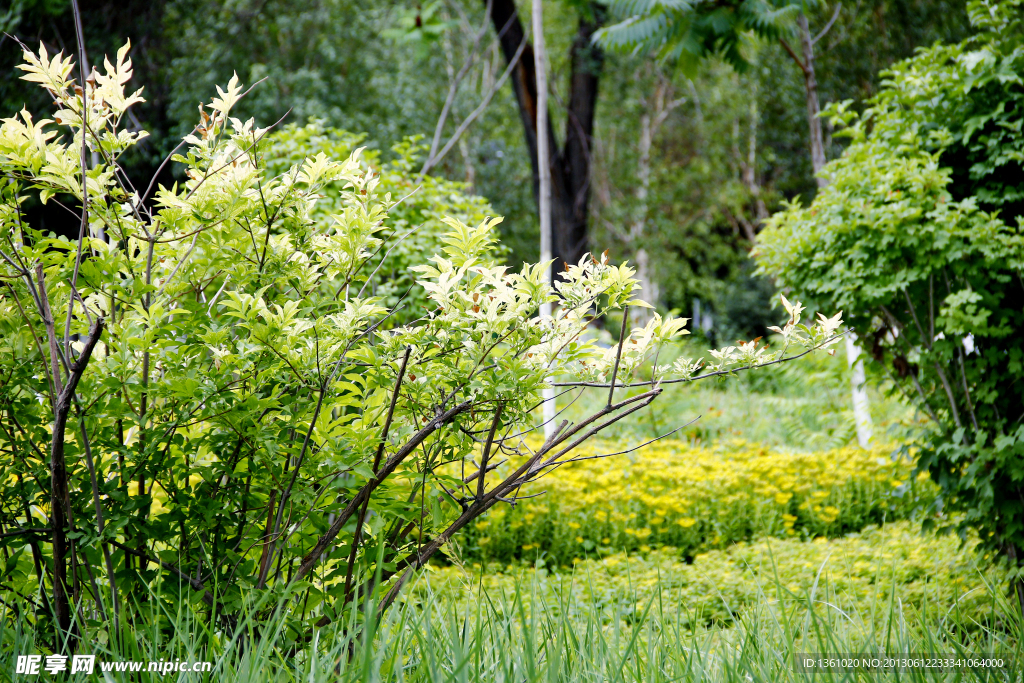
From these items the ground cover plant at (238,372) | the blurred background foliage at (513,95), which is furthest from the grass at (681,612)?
the blurred background foliage at (513,95)

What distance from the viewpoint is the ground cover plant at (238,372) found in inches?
66.7

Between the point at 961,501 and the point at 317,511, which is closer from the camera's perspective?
the point at 317,511

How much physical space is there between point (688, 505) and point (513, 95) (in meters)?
12.2

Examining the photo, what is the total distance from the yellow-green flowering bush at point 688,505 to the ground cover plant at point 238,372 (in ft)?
8.79

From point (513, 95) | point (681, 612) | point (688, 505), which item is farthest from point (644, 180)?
point (681, 612)

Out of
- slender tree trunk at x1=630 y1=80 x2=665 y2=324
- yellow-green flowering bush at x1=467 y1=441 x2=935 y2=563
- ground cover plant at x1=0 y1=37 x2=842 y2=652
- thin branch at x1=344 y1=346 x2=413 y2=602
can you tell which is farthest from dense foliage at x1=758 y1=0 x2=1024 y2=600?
slender tree trunk at x1=630 y1=80 x2=665 y2=324

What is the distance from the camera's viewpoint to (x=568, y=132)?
9.55m

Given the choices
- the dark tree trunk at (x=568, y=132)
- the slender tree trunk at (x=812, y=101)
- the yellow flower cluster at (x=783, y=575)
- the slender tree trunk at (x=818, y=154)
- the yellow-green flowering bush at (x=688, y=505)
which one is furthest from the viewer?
the dark tree trunk at (x=568, y=132)

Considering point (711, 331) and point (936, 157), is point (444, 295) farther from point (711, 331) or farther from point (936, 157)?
point (711, 331)

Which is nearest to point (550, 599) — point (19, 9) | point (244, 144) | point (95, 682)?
point (95, 682)

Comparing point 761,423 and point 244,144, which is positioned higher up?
point 244,144

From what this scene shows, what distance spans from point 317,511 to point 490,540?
295cm

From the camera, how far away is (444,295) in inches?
66.7

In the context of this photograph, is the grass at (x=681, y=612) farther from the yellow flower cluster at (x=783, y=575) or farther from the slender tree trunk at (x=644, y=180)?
the slender tree trunk at (x=644, y=180)
